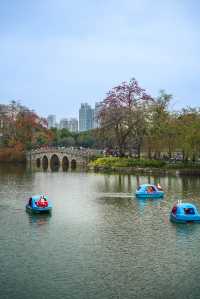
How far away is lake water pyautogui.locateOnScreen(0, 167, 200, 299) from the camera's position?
19219mm

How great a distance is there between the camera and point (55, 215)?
35.6 m

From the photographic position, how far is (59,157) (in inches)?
4301

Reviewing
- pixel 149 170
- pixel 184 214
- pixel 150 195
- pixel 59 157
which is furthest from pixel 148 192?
pixel 59 157

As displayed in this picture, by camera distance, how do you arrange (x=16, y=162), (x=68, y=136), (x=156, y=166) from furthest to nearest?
(x=68, y=136)
(x=16, y=162)
(x=156, y=166)

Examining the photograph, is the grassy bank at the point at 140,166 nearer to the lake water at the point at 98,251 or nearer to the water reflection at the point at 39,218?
the lake water at the point at 98,251

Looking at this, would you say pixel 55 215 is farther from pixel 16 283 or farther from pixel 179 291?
pixel 179 291

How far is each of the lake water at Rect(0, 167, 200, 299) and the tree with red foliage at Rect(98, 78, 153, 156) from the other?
41065mm

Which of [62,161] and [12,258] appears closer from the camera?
[12,258]

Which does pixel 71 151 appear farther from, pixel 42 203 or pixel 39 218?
pixel 39 218

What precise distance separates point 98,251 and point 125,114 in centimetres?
6001

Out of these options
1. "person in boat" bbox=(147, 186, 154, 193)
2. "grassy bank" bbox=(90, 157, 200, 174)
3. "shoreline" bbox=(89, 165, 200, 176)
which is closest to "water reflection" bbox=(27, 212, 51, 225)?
"person in boat" bbox=(147, 186, 154, 193)

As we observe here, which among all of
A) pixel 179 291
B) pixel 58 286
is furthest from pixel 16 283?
pixel 179 291

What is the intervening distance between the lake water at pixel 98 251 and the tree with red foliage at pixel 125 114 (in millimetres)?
41065

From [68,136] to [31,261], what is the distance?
130858mm
